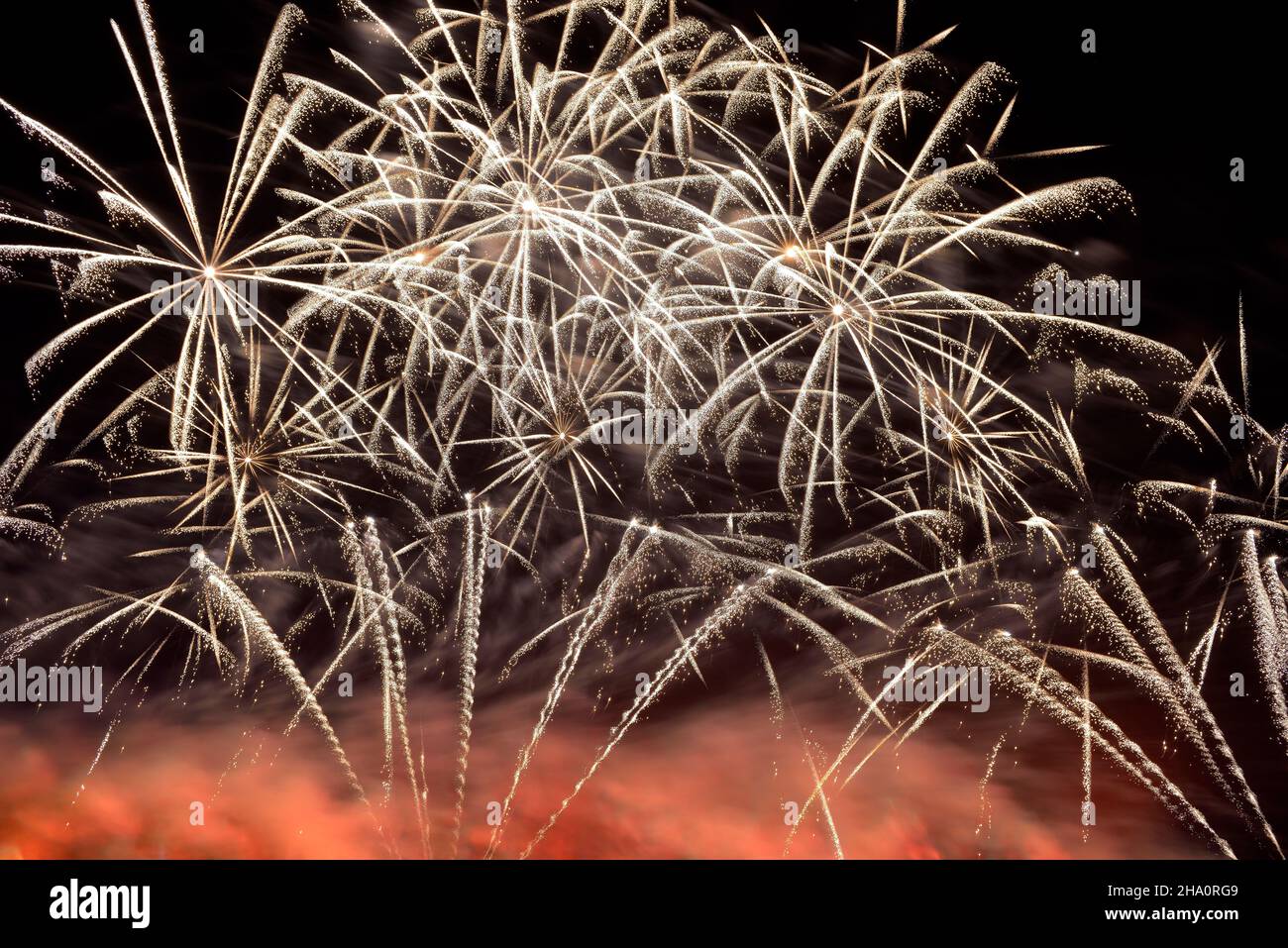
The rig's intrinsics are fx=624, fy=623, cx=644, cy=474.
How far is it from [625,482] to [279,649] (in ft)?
11.5

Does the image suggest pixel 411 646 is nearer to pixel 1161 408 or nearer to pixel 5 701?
pixel 5 701

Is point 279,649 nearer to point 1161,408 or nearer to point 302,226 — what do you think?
point 302,226

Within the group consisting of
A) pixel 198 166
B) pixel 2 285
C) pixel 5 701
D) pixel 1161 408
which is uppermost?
pixel 198 166

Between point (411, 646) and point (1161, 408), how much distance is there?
24.2 ft

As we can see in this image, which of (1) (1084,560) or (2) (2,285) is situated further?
(2) (2,285)

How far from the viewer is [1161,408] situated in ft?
19.4

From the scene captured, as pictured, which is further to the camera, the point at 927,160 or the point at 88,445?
the point at 88,445

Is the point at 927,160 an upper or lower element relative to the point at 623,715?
upper

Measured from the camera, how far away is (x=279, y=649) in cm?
570

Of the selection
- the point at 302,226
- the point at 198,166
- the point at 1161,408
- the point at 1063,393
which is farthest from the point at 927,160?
the point at 198,166

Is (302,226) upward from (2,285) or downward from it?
upward

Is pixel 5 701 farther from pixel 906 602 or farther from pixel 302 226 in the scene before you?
pixel 906 602

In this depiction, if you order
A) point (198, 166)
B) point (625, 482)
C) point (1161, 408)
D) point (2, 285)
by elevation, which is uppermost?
point (198, 166)

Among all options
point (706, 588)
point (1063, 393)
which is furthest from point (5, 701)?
point (1063, 393)
